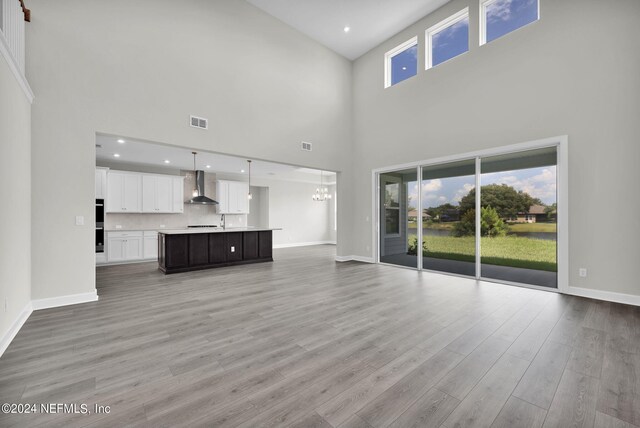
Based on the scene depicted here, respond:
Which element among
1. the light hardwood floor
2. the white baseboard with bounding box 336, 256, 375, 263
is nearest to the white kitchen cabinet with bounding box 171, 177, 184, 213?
the light hardwood floor

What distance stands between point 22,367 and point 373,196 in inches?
253

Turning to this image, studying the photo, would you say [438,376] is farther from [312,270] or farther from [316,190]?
[316,190]

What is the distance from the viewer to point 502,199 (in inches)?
207

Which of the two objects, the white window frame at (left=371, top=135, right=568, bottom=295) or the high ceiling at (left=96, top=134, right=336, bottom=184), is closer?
the white window frame at (left=371, top=135, right=568, bottom=295)

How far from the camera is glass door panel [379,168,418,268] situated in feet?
20.9

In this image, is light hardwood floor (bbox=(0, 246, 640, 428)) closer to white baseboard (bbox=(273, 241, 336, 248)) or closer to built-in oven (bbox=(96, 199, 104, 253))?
built-in oven (bbox=(96, 199, 104, 253))

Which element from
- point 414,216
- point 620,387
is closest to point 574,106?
point 414,216

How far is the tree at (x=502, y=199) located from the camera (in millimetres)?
5090

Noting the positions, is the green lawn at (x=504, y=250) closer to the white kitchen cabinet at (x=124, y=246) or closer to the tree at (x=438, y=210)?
the tree at (x=438, y=210)

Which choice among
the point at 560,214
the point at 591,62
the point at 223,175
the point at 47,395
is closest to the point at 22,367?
the point at 47,395

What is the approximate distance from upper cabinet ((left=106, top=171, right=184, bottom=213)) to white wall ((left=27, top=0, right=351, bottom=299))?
13.3ft

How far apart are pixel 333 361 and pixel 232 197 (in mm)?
8432

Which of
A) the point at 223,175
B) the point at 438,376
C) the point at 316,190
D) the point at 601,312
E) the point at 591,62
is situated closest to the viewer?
the point at 438,376

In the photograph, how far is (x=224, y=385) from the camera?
193cm
